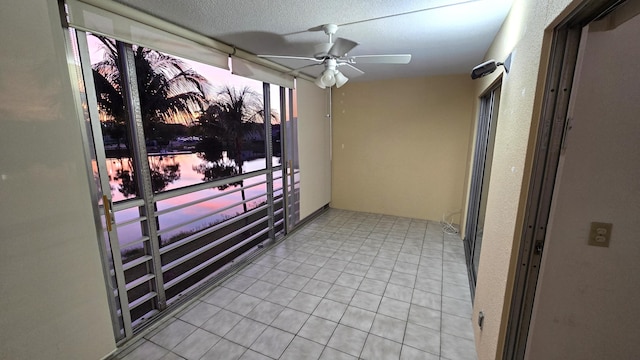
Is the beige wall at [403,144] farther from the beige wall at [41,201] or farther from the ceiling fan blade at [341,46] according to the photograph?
the beige wall at [41,201]

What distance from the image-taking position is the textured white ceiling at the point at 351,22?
5.39 feet

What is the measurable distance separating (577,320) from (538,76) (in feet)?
3.55

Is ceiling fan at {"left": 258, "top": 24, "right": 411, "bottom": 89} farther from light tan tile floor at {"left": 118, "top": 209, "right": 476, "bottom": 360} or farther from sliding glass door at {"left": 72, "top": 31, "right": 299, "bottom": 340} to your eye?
light tan tile floor at {"left": 118, "top": 209, "right": 476, "bottom": 360}

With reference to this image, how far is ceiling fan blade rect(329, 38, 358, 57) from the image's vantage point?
1.79 meters

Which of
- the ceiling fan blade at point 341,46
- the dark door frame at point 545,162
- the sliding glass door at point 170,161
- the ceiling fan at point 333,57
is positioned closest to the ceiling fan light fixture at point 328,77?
the ceiling fan at point 333,57

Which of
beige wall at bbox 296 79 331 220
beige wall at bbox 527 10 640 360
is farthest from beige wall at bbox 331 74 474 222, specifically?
beige wall at bbox 527 10 640 360

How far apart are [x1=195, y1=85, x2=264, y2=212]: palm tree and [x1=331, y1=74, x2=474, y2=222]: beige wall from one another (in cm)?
149

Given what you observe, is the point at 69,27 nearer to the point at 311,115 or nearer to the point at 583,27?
the point at 583,27

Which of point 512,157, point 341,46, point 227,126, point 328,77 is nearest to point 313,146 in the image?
point 227,126

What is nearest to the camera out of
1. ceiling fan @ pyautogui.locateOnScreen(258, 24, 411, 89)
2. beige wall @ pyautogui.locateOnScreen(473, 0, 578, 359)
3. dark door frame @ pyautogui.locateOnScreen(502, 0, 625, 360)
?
dark door frame @ pyautogui.locateOnScreen(502, 0, 625, 360)

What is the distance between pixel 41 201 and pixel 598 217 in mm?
2540

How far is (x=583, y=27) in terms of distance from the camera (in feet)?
3.03

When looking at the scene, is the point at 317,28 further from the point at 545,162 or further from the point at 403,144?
the point at 403,144

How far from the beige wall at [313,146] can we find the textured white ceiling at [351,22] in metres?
1.07
